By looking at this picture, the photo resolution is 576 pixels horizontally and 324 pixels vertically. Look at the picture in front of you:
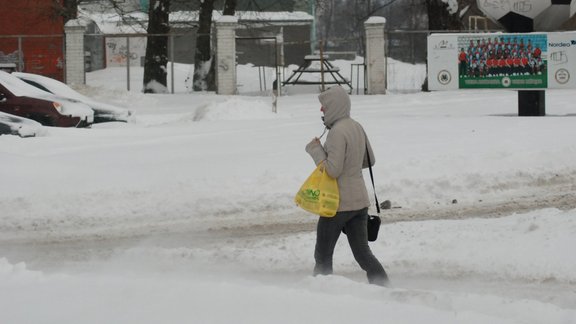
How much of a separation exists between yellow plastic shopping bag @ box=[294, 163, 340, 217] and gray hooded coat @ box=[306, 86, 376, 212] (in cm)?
5

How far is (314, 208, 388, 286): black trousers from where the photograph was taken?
715 centimetres

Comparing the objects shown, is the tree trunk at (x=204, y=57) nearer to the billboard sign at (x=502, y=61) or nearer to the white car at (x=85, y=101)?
the white car at (x=85, y=101)

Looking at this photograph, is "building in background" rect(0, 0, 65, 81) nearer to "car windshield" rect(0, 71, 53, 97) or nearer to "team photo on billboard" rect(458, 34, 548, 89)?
"car windshield" rect(0, 71, 53, 97)

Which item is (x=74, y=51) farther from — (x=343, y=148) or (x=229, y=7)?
(x=343, y=148)

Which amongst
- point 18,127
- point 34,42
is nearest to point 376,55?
point 34,42

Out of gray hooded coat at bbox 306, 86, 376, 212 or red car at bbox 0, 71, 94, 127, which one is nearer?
gray hooded coat at bbox 306, 86, 376, 212

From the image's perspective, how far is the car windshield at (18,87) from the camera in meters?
20.8

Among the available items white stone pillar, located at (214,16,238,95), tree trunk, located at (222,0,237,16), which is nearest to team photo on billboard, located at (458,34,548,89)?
white stone pillar, located at (214,16,238,95)

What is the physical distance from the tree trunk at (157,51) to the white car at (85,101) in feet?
37.4

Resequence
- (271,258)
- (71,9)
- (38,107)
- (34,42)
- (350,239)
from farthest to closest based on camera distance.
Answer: (71,9)
(34,42)
(38,107)
(271,258)
(350,239)

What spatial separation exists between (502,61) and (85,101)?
8.56m

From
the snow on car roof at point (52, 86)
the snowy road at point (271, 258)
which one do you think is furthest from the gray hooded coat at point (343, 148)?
the snow on car roof at point (52, 86)

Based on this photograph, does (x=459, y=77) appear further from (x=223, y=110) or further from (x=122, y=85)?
(x=122, y=85)

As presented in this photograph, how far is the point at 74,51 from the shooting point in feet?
110
